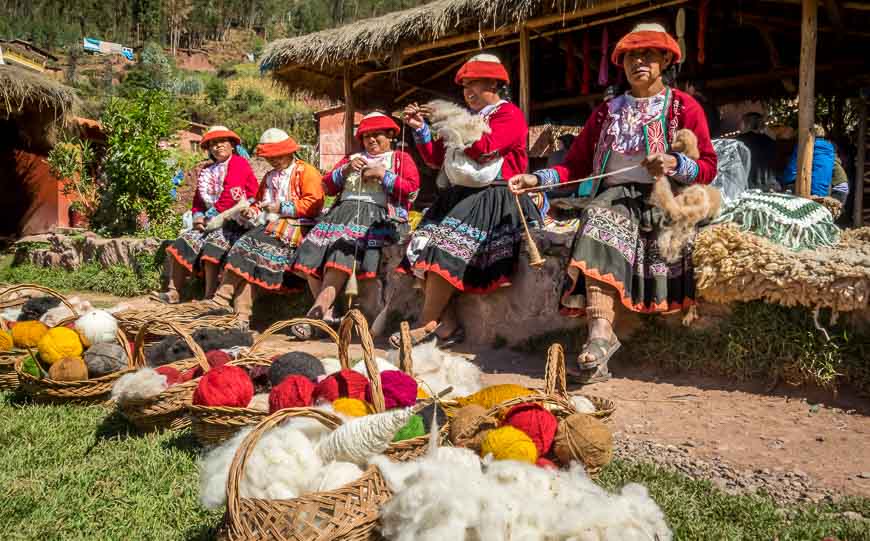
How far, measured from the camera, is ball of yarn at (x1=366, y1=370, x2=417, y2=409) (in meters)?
2.13

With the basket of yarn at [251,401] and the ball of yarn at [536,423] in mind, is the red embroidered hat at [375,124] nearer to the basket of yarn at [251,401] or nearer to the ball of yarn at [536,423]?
the basket of yarn at [251,401]

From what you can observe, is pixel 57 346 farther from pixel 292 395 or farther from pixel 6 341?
pixel 292 395

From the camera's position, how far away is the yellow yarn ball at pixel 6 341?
11.1 feet

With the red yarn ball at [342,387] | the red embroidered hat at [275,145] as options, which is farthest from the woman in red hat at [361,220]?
the red yarn ball at [342,387]

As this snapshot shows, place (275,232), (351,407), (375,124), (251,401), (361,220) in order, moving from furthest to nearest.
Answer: (275,232) < (361,220) < (375,124) < (251,401) < (351,407)

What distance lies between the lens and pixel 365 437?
164cm

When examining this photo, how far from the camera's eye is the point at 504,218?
153 inches

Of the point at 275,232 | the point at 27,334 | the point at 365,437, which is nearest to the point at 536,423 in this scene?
the point at 365,437

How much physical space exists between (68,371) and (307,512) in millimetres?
2026

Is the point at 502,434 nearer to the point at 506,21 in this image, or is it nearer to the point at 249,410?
the point at 249,410

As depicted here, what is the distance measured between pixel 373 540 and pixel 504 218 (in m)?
2.58

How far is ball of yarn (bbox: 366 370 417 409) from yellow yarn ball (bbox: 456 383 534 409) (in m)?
0.16

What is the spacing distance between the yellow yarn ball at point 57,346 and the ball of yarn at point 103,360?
10 centimetres

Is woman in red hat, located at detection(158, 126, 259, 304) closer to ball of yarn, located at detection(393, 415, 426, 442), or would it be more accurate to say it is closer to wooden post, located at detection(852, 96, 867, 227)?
ball of yarn, located at detection(393, 415, 426, 442)
